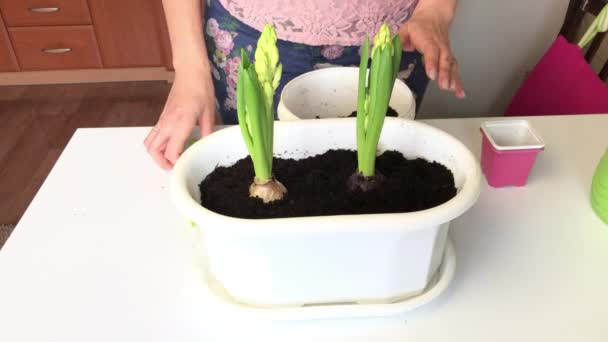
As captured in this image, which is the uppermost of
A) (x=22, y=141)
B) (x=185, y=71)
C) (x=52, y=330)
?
(x=185, y=71)

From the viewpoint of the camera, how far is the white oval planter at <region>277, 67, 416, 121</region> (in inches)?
25.5

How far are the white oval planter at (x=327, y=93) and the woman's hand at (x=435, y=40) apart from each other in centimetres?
5

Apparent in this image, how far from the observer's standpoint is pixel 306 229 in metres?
0.41

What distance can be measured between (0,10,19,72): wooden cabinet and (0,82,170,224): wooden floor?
99 millimetres

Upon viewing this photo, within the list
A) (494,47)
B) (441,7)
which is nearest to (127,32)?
(494,47)

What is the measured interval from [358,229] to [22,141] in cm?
197

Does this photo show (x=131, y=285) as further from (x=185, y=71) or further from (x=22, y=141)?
(x=22, y=141)

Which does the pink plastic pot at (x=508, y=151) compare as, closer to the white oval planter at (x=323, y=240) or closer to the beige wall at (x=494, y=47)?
the white oval planter at (x=323, y=240)

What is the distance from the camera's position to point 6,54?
234cm

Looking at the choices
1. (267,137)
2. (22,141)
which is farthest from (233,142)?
(22,141)

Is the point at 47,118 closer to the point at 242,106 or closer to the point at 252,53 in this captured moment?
the point at 252,53

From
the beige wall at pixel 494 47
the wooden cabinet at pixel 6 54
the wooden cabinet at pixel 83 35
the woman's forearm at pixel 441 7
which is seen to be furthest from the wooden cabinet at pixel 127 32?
the woman's forearm at pixel 441 7

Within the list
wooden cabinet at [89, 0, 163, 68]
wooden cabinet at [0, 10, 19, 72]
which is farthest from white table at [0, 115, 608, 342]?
wooden cabinet at [0, 10, 19, 72]

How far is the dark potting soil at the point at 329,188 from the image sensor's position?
1.50 feet
